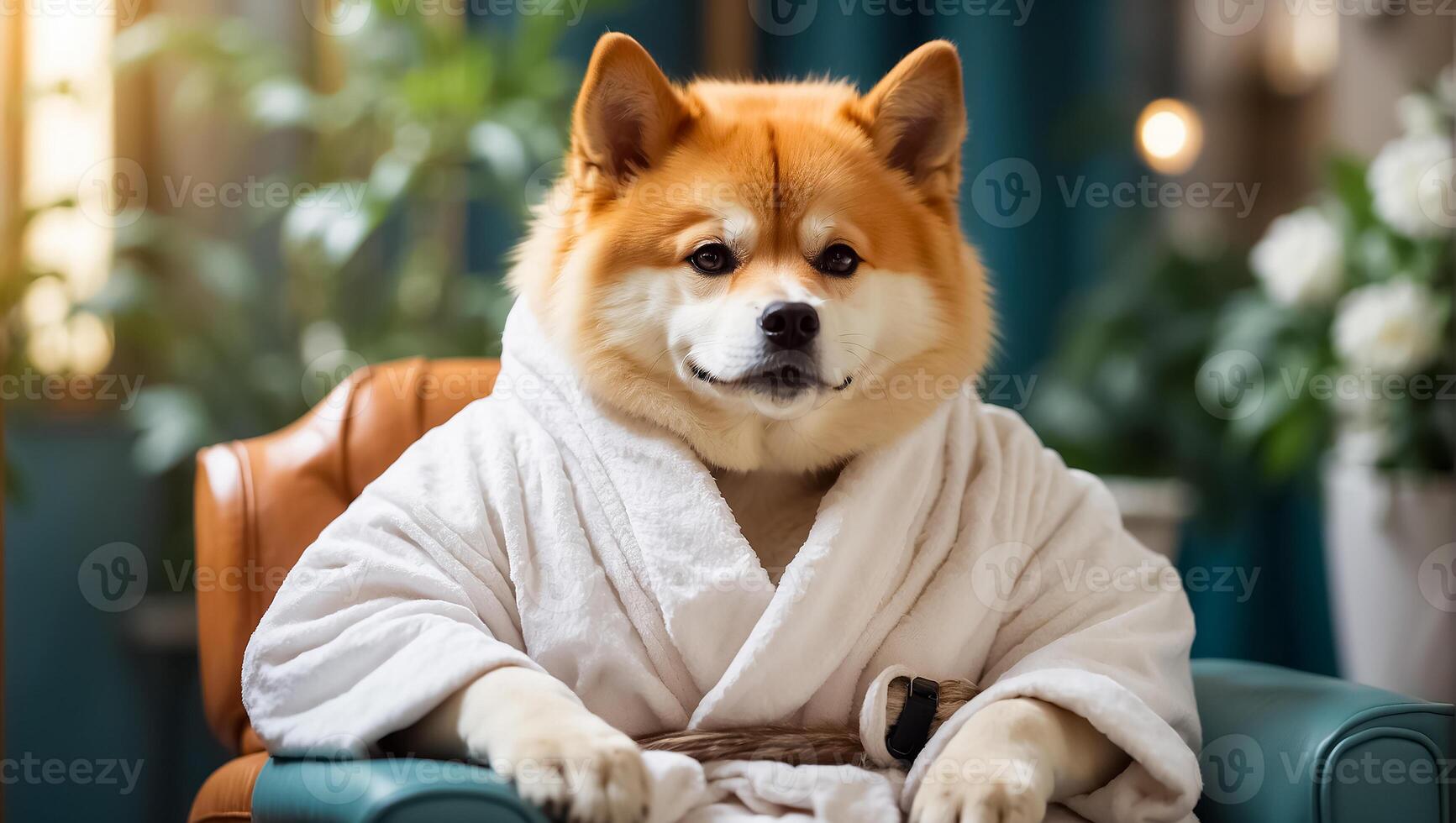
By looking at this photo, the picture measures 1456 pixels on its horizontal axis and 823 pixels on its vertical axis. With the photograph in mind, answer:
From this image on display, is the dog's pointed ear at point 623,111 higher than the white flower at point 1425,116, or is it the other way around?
the white flower at point 1425,116

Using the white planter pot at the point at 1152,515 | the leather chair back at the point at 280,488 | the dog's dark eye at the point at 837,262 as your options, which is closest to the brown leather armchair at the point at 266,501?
the leather chair back at the point at 280,488

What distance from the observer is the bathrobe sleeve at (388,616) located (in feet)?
3.75

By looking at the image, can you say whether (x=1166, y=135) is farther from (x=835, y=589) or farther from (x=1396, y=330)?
(x=835, y=589)

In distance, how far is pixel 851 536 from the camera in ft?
4.30

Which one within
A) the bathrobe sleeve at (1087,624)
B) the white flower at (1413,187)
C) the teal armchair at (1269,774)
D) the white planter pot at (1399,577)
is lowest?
the white planter pot at (1399,577)

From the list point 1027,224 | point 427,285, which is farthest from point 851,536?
point 1027,224

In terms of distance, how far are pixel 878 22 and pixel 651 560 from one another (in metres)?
2.32

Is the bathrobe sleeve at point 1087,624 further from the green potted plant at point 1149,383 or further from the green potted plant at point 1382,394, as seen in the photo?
the green potted plant at point 1149,383

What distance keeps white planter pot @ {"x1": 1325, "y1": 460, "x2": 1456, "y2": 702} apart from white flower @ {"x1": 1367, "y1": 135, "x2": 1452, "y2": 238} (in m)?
0.49

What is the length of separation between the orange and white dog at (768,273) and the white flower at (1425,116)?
1368mm

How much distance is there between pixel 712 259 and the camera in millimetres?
1352

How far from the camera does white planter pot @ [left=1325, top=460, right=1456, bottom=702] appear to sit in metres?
2.21

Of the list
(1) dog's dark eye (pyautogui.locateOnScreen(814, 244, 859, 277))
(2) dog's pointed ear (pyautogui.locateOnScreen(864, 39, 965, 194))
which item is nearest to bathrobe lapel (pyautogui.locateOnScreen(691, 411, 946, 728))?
(1) dog's dark eye (pyautogui.locateOnScreen(814, 244, 859, 277))

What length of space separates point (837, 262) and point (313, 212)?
131 cm
